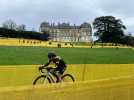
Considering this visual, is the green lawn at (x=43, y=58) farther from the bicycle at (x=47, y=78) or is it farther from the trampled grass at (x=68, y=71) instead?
the bicycle at (x=47, y=78)

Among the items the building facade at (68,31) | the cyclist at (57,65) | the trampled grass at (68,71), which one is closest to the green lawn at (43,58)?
the trampled grass at (68,71)

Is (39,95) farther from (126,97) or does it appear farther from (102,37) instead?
(102,37)

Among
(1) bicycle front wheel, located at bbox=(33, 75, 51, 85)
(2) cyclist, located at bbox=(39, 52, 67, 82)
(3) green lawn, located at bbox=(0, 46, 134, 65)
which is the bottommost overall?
(3) green lawn, located at bbox=(0, 46, 134, 65)

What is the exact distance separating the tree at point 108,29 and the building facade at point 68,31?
292 centimetres

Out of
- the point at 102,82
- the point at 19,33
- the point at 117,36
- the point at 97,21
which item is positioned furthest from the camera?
the point at 97,21

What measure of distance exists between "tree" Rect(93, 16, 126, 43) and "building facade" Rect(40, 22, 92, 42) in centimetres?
292

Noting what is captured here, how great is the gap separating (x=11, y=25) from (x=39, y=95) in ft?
395

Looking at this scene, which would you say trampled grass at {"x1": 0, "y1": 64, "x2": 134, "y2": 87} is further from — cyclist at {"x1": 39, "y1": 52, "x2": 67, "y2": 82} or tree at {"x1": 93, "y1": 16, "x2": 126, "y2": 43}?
tree at {"x1": 93, "y1": 16, "x2": 126, "y2": 43}

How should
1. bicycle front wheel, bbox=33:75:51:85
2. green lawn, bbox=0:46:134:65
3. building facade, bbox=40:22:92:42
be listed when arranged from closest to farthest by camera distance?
bicycle front wheel, bbox=33:75:51:85
green lawn, bbox=0:46:134:65
building facade, bbox=40:22:92:42

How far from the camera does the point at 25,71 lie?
84.1 feet

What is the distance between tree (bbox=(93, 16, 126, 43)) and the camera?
155000 mm

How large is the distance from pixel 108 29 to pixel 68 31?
12.2 metres

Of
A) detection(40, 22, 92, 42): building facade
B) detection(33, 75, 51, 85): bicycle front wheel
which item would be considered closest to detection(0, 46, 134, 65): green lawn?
detection(33, 75, 51, 85): bicycle front wheel

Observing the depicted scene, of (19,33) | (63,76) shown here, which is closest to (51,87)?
(63,76)
